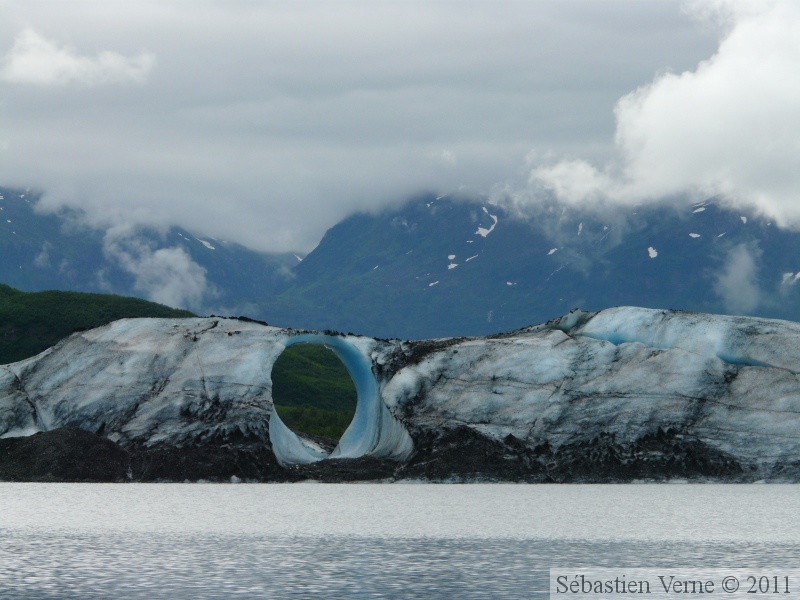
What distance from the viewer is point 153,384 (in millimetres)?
46250

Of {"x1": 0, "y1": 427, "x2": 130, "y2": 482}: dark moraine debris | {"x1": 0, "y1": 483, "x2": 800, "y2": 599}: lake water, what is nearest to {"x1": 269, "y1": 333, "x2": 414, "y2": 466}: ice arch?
{"x1": 0, "y1": 427, "x2": 130, "y2": 482}: dark moraine debris

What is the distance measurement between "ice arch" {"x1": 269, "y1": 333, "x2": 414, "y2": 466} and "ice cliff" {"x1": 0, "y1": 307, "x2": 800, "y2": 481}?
0.50 ft

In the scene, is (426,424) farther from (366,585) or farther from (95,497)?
(366,585)

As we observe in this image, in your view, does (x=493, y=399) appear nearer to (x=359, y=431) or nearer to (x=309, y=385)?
(x=359, y=431)

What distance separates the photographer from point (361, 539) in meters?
25.5

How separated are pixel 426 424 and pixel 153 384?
10506mm

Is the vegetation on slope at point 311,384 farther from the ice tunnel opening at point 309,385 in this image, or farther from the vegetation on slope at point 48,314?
the vegetation on slope at point 48,314

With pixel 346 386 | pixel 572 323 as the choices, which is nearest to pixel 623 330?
pixel 572 323

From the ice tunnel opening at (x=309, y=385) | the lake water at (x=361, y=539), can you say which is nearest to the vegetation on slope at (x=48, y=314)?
the ice tunnel opening at (x=309, y=385)

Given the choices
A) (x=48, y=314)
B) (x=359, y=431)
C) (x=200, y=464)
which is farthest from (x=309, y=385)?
(x=200, y=464)

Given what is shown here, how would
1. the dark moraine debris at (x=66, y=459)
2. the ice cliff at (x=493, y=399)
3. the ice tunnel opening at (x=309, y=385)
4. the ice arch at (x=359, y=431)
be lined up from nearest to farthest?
the dark moraine debris at (x=66, y=459), the ice cliff at (x=493, y=399), the ice arch at (x=359, y=431), the ice tunnel opening at (x=309, y=385)

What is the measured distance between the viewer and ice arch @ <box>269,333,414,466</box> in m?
47.6

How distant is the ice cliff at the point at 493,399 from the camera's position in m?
44.8

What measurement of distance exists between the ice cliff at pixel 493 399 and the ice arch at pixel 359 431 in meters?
0.15
